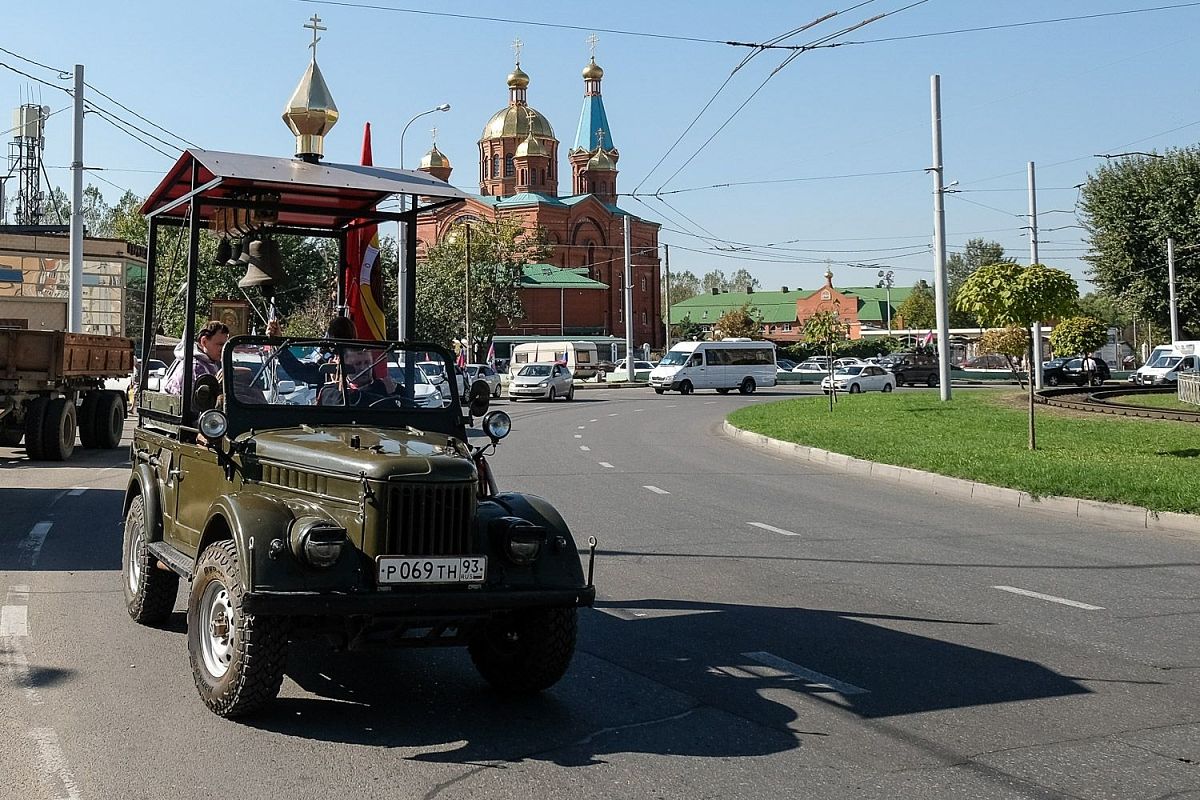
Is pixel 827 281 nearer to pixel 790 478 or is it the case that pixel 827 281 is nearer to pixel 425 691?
pixel 790 478

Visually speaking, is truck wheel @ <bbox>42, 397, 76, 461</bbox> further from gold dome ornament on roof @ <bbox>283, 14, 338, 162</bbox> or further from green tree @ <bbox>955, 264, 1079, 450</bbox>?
green tree @ <bbox>955, 264, 1079, 450</bbox>

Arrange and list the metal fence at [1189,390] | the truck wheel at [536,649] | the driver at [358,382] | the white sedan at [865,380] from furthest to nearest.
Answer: the white sedan at [865,380]
the metal fence at [1189,390]
the driver at [358,382]
the truck wheel at [536,649]

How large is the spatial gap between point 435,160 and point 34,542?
85.5 m

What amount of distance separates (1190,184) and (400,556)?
58.8 m

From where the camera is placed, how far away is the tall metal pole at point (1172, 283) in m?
53.5

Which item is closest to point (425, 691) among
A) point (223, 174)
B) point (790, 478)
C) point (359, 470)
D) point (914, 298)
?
point (359, 470)

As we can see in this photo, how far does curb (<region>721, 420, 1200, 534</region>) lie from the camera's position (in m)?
12.2

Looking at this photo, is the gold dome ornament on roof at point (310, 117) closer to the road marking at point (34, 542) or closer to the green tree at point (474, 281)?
the road marking at point (34, 542)

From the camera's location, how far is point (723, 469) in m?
18.8

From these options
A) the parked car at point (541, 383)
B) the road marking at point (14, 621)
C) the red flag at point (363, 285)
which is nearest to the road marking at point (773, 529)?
the red flag at point (363, 285)

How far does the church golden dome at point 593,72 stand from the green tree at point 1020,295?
84.6m

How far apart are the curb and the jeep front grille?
9177mm

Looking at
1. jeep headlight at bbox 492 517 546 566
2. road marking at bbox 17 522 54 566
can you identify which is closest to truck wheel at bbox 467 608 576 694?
jeep headlight at bbox 492 517 546 566

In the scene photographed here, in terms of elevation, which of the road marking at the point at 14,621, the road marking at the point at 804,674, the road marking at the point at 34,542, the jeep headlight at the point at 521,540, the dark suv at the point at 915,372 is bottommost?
the road marking at the point at 804,674
